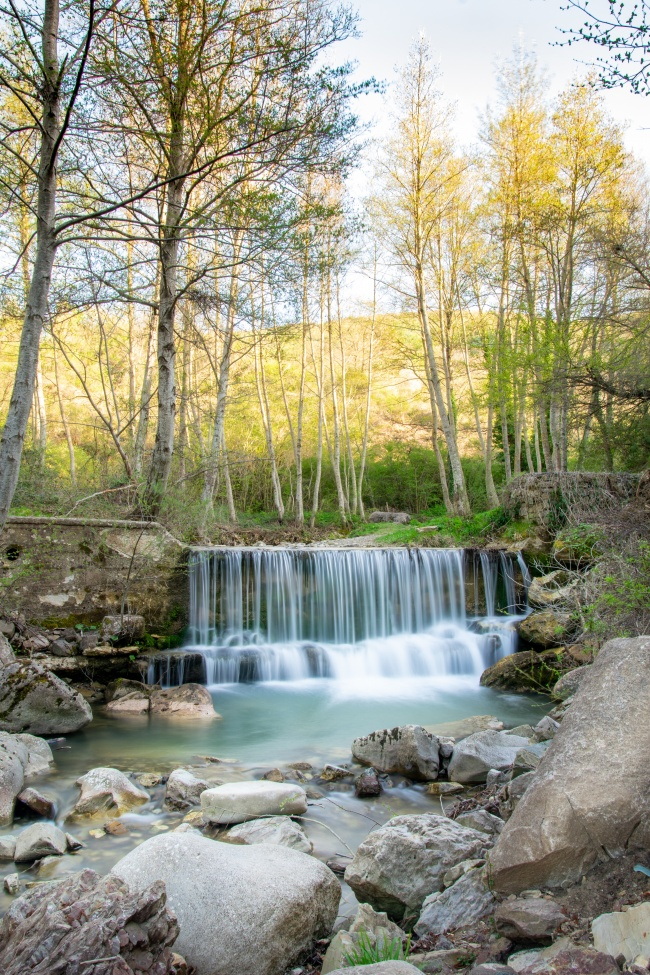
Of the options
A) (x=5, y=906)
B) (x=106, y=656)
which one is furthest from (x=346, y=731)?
(x=5, y=906)

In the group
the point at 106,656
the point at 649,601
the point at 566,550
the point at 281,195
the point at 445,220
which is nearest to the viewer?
the point at 649,601

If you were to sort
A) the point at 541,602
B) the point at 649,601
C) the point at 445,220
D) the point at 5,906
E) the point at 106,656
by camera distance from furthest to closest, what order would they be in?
the point at 445,220 < the point at 541,602 < the point at 106,656 < the point at 649,601 < the point at 5,906

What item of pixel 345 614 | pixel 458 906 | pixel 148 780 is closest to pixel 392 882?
pixel 458 906

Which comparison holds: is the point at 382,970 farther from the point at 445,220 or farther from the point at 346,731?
the point at 445,220

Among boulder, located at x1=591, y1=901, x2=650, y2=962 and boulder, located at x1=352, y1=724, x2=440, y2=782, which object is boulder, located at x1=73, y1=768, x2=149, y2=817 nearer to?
boulder, located at x1=352, y1=724, x2=440, y2=782

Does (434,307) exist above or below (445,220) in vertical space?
below

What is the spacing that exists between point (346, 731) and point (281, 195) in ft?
18.9

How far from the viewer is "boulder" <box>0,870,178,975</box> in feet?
5.72

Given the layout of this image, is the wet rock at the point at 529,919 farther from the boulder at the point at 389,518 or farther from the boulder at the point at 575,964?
the boulder at the point at 389,518

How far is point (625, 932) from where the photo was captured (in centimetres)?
174

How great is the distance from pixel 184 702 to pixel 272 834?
3665 millimetres

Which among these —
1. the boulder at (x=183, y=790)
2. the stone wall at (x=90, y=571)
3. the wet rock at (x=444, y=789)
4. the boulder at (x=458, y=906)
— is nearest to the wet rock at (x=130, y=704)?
the stone wall at (x=90, y=571)

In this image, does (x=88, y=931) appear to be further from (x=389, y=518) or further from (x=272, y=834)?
(x=389, y=518)

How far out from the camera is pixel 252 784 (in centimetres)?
426
